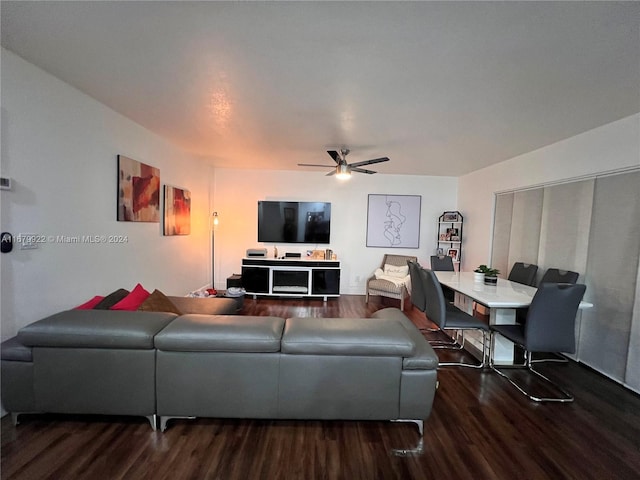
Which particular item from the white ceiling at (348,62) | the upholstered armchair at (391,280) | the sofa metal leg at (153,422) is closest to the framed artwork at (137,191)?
the white ceiling at (348,62)

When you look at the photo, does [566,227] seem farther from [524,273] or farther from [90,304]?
[90,304]

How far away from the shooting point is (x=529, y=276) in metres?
3.43

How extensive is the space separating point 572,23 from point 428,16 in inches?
29.9

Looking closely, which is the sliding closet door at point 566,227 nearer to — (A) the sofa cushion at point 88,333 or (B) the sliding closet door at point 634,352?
(B) the sliding closet door at point 634,352

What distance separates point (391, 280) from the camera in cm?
488

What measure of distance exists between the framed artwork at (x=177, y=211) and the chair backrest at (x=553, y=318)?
13.8 ft

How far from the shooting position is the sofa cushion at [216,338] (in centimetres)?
159

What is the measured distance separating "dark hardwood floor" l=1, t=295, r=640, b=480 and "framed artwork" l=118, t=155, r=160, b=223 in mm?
1912

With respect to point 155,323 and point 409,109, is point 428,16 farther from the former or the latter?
point 155,323

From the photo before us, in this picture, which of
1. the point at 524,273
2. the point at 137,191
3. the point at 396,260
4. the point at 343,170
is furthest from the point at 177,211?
the point at 524,273

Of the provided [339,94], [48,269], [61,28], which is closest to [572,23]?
[339,94]

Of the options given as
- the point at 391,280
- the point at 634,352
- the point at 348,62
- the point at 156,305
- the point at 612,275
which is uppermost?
the point at 348,62

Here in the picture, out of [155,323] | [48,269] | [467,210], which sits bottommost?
[155,323]

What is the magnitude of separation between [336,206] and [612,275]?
399cm
